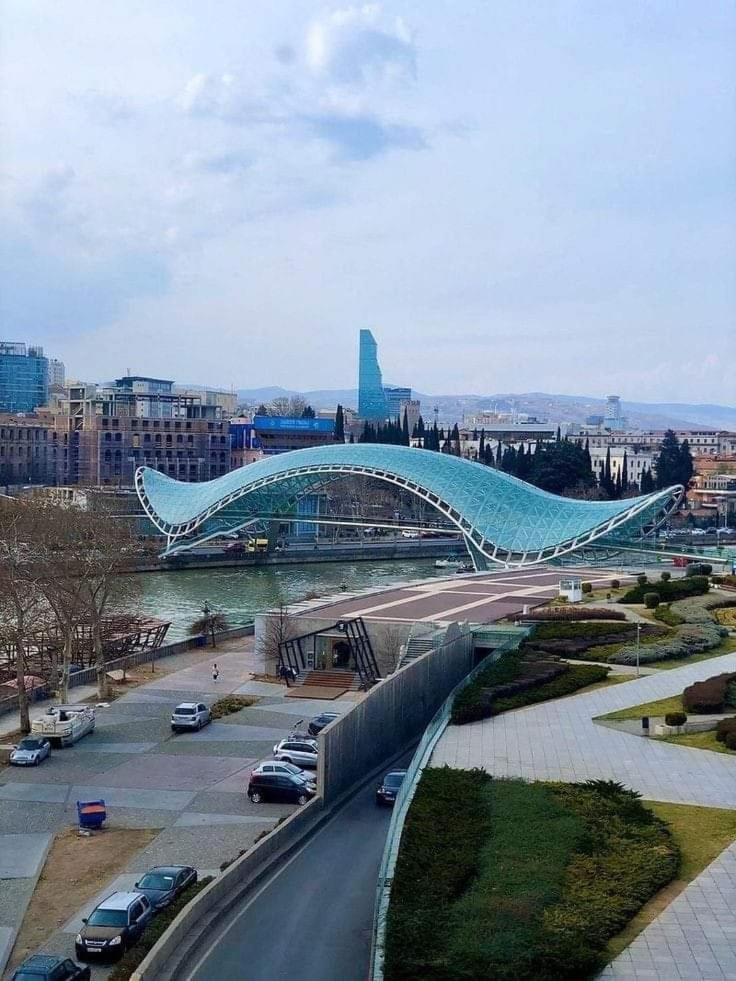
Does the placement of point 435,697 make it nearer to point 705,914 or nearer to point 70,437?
point 705,914

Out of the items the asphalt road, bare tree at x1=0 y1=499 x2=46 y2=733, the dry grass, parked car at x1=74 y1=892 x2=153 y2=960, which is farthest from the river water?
parked car at x1=74 y1=892 x2=153 y2=960

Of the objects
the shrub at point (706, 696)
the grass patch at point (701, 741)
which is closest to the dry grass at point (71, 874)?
the grass patch at point (701, 741)

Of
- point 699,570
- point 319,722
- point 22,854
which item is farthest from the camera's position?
point 699,570

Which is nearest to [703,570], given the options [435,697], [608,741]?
[435,697]

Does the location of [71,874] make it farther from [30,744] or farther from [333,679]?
[333,679]

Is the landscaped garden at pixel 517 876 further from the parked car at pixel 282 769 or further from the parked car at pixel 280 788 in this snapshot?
the parked car at pixel 282 769

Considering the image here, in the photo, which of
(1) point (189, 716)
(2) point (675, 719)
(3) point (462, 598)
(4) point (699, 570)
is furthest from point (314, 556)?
(2) point (675, 719)
